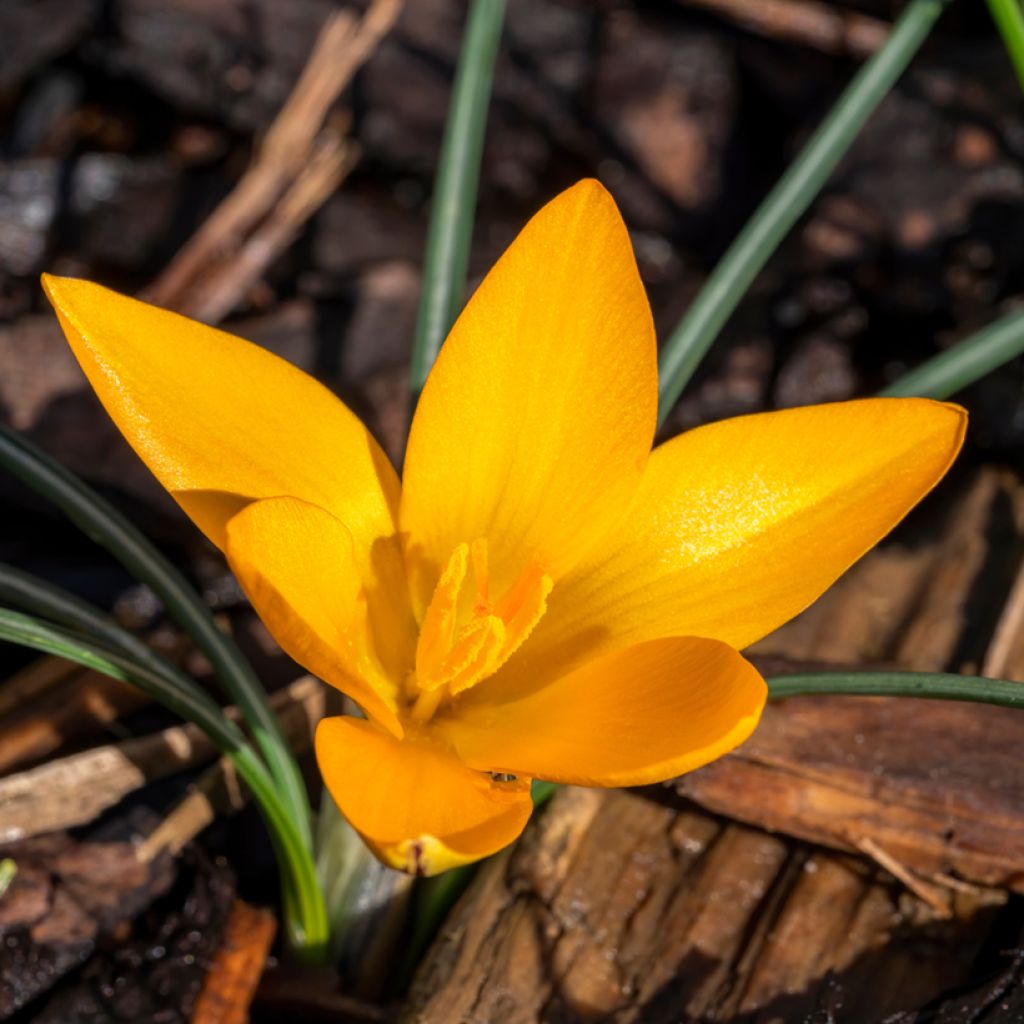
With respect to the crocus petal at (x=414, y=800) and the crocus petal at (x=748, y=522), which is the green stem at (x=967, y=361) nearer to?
the crocus petal at (x=748, y=522)

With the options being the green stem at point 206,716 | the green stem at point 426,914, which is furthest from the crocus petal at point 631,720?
the green stem at point 426,914

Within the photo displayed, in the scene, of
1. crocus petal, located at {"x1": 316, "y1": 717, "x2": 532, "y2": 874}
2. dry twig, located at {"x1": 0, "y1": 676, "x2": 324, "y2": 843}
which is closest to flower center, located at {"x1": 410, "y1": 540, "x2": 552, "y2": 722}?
crocus petal, located at {"x1": 316, "y1": 717, "x2": 532, "y2": 874}

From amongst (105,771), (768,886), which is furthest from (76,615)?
(768,886)

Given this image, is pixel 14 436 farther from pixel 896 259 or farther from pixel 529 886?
pixel 896 259

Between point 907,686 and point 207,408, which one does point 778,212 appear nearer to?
point 907,686

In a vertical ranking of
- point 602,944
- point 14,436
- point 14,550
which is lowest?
point 14,550

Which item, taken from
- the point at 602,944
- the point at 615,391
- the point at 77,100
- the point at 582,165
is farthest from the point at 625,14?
the point at 602,944
